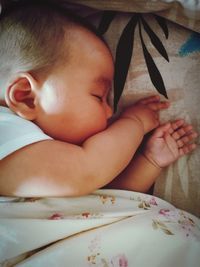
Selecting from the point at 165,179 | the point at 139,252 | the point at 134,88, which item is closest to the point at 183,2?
the point at 134,88

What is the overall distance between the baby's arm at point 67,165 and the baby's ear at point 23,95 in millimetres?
69

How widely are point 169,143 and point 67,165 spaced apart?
20 cm

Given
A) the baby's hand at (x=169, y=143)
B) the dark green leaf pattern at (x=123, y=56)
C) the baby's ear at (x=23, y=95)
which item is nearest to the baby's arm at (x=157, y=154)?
the baby's hand at (x=169, y=143)

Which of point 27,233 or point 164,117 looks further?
point 164,117

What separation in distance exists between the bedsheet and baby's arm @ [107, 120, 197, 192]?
0.07 metres

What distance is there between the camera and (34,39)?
639 mm

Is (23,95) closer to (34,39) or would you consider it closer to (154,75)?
(34,39)

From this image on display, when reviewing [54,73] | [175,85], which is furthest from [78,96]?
[175,85]

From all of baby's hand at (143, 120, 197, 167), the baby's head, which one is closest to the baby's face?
the baby's head

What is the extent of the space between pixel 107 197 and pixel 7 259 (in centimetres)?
19

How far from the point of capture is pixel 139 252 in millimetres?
576

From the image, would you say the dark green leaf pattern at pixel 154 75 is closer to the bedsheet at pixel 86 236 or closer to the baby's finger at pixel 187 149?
the baby's finger at pixel 187 149

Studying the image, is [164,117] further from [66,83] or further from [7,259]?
[7,259]

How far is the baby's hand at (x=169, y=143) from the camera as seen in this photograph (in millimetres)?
668
